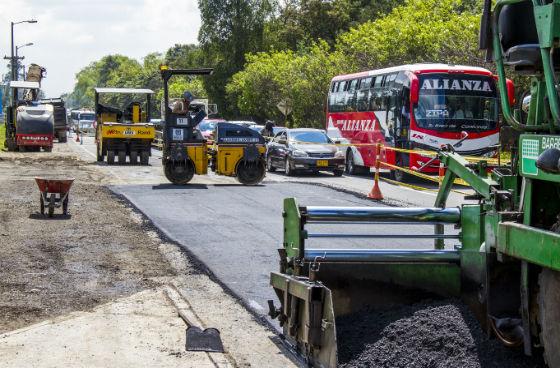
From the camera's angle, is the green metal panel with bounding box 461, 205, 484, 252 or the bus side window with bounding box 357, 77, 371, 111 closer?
the green metal panel with bounding box 461, 205, 484, 252

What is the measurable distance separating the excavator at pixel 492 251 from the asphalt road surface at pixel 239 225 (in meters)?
2.27

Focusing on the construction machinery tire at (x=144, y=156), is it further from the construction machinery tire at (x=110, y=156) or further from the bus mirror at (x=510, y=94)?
the bus mirror at (x=510, y=94)

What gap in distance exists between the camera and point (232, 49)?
8356 centimetres

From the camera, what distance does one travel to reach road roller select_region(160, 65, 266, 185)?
24.6 metres

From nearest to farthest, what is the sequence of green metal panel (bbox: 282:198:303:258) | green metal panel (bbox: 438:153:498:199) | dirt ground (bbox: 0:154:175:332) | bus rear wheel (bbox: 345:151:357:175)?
1. green metal panel (bbox: 438:153:498:199)
2. green metal panel (bbox: 282:198:303:258)
3. dirt ground (bbox: 0:154:175:332)
4. bus rear wheel (bbox: 345:151:357:175)

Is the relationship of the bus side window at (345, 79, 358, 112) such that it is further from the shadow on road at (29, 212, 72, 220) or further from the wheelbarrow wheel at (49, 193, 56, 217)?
the wheelbarrow wheel at (49, 193, 56, 217)

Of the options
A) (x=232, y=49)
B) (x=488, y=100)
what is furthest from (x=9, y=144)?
(x=232, y=49)

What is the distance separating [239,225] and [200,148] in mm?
9197

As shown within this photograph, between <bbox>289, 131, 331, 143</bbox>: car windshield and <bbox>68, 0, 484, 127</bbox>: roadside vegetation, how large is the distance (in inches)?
210

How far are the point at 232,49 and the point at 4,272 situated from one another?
73549mm

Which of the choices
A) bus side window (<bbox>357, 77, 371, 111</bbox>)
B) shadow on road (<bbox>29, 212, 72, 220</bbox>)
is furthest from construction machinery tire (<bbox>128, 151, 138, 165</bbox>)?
shadow on road (<bbox>29, 212, 72, 220</bbox>)

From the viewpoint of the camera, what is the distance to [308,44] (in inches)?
3086

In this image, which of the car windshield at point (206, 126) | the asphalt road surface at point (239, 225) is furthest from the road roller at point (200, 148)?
the car windshield at point (206, 126)

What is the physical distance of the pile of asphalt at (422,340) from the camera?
6098 millimetres
